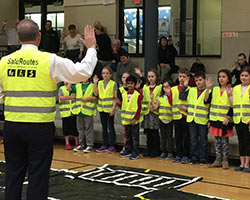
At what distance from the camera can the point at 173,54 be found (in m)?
12.4

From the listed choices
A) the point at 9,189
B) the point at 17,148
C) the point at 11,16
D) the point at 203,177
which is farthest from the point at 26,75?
the point at 11,16

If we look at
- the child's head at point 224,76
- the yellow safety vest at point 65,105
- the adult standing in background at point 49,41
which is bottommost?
the yellow safety vest at point 65,105

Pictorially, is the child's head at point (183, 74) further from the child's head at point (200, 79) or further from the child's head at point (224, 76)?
the child's head at point (224, 76)

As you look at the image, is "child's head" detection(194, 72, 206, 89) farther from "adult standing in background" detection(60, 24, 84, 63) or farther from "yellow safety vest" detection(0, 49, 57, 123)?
"adult standing in background" detection(60, 24, 84, 63)

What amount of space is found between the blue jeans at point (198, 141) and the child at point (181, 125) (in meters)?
0.17

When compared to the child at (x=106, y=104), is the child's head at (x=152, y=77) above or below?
above

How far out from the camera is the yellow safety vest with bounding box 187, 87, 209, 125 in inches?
335

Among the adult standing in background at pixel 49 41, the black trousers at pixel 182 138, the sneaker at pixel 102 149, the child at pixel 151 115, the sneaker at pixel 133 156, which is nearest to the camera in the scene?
the black trousers at pixel 182 138

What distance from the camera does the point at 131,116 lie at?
926cm

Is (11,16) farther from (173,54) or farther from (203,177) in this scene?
(203,177)

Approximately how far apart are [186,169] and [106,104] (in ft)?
7.70

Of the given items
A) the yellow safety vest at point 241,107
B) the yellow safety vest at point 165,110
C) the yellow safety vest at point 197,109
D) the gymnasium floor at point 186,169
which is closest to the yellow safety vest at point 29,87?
the gymnasium floor at point 186,169

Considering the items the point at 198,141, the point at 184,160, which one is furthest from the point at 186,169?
the point at 198,141

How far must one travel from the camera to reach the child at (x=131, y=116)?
363 inches
